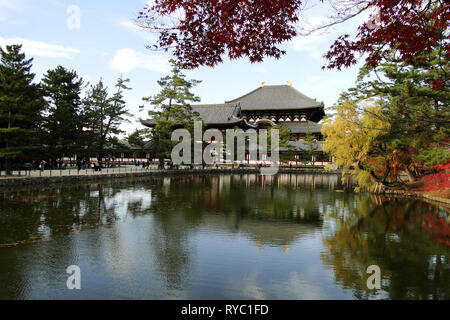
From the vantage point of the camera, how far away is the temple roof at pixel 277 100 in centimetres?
5254

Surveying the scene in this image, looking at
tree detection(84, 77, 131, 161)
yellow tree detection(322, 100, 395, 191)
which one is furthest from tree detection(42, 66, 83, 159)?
yellow tree detection(322, 100, 395, 191)

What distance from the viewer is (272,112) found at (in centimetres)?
5438

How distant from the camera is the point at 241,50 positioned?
643 centimetres

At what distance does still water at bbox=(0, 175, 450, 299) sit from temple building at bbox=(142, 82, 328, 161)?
111ft

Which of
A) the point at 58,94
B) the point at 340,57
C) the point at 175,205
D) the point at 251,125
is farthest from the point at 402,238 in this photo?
the point at 251,125

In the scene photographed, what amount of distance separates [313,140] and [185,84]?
828 inches

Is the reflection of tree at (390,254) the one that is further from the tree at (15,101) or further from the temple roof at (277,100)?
the temple roof at (277,100)

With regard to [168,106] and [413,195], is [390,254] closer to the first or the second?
[413,195]

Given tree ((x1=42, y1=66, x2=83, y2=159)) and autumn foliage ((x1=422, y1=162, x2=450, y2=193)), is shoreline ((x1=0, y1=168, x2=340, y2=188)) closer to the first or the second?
tree ((x1=42, y1=66, x2=83, y2=159))

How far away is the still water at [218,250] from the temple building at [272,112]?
33927 mm

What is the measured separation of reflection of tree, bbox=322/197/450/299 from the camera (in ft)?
20.7

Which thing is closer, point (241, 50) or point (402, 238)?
point (241, 50)

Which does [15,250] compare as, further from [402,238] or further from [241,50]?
[402,238]

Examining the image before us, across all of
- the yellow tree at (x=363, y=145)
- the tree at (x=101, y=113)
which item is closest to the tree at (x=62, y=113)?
the tree at (x=101, y=113)
